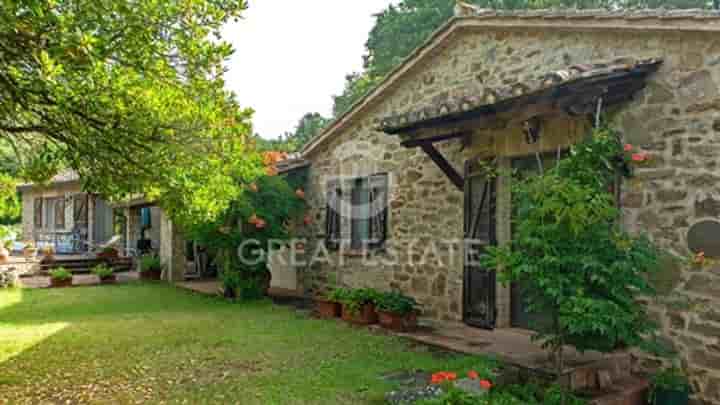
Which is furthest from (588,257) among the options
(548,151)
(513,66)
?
(513,66)

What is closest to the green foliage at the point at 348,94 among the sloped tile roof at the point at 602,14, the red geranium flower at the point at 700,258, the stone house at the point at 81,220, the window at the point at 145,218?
the window at the point at 145,218

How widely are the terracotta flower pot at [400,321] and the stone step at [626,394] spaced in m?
3.13

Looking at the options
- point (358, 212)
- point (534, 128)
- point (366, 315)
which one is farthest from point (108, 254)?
point (534, 128)

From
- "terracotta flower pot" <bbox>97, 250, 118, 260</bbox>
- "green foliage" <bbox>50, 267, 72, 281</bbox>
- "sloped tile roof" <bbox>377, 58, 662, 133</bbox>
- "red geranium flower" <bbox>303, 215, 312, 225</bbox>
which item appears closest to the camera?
"sloped tile roof" <bbox>377, 58, 662, 133</bbox>

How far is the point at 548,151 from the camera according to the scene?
6543mm

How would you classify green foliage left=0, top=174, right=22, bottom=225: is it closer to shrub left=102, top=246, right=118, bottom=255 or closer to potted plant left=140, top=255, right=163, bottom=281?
potted plant left=140, top=255, right=163, bottom=281

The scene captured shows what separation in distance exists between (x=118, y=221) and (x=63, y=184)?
8.65 ft

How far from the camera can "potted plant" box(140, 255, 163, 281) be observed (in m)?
14.5

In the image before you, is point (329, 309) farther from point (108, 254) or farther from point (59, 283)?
point (108, 254)

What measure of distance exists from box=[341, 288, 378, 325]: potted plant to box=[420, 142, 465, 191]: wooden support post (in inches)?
86.7

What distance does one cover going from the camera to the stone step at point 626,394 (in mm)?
4430

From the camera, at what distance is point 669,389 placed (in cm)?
454

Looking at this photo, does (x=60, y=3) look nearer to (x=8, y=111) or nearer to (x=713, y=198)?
(x=8, y=111)

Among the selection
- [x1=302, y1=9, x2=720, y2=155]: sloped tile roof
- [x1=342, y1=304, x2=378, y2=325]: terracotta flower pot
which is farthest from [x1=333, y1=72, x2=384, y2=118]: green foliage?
[x1=342, y1=304, x2=378, y2=325]: terracotta flower pot
